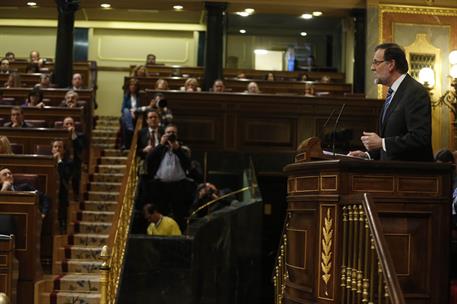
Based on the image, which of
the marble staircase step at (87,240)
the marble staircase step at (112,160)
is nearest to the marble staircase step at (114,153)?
the marble staircase step at (112,160)

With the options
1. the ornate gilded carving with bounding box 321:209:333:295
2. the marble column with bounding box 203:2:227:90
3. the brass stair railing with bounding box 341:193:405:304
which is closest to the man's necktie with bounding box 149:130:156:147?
the marble column with bounding box 203:2:227:90

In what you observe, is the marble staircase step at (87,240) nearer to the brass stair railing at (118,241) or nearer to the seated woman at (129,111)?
the brass stair railing at (118,241)

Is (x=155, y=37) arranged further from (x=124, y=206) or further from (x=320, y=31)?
(x=124, y=206)

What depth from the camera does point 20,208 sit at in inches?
307

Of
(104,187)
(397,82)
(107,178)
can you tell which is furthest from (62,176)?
(397,82)

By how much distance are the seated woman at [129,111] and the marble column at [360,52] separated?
4.23 m

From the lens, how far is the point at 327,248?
4.14 m

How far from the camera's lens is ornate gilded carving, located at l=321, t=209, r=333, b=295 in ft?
13.5

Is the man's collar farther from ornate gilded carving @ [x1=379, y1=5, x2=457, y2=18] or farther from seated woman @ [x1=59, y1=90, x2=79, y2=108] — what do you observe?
ornate gilded carving @ [x1=379, y1=5, x2=457, y2=18]

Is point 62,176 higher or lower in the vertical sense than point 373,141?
lower

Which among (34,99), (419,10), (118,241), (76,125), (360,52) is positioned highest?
(419,10)

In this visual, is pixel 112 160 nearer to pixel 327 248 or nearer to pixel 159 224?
pixel 159 224

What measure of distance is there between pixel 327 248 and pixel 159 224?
189 inches

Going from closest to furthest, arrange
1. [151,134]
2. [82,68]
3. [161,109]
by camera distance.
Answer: [151,134], [161,109], [82,68]
